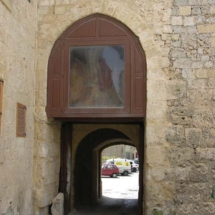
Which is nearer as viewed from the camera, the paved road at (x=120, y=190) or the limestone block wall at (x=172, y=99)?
the limestone block wall at (x=172, y=99)

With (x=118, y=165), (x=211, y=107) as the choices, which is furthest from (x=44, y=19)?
(x=118, y=165)

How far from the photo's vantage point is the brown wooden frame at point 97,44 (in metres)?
6.45

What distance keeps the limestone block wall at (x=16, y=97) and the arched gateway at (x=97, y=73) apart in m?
0.47

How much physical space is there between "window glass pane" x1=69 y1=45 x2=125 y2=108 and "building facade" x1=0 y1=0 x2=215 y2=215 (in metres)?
0.46

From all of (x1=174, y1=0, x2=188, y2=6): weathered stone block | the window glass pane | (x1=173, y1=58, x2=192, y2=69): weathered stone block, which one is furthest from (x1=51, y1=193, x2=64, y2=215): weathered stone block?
(x1=174, y1=0, x2=188, y2=6): weathered stone block

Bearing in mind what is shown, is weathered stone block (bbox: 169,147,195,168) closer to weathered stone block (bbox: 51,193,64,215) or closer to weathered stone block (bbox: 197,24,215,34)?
weathered stone block (bbox: 197,24,215,34)

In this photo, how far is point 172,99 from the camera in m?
6.34

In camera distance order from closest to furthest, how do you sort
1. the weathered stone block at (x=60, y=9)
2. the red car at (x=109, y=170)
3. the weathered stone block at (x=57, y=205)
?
the weathered stone block at (x=60, y=9) < the weathered stone block at (x=57, y=205) < the red car at (x=109, y=170)

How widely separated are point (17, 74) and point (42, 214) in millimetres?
2479

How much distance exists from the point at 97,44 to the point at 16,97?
1.73m

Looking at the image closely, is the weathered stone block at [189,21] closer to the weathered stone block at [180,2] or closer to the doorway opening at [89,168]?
the weathered stone block at [180,2]

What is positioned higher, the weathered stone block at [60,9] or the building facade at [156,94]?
the weathered stone block at [60,9]

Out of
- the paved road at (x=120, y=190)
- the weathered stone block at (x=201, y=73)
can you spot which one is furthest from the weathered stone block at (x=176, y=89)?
the paved road at (x=120, y=190)

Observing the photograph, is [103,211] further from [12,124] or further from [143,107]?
[12,124]
